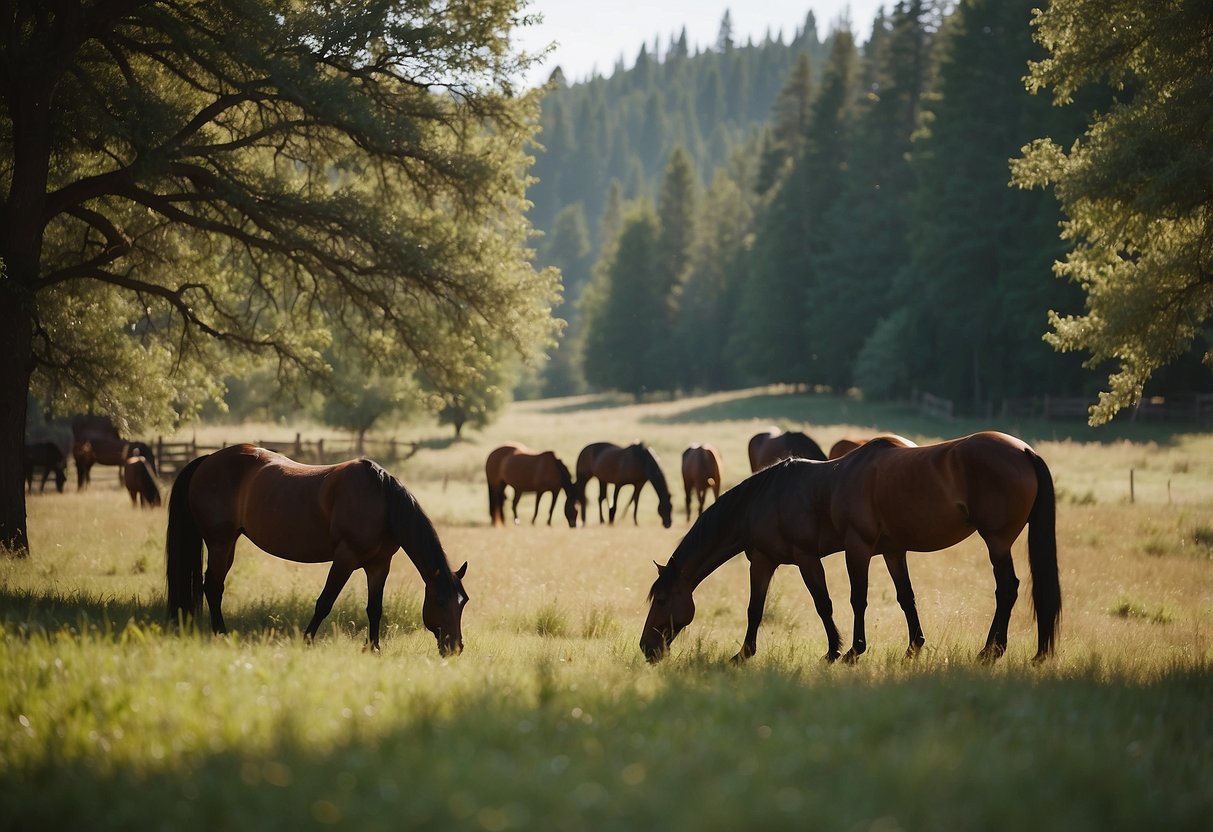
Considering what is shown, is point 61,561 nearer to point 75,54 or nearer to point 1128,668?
point 75,54

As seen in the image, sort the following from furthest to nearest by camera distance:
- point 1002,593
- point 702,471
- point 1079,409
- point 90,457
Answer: point 1079,409 < point 90,457 < point 702,471 < point 1002,593

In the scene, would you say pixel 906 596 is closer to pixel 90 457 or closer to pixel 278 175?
pixel 278 175

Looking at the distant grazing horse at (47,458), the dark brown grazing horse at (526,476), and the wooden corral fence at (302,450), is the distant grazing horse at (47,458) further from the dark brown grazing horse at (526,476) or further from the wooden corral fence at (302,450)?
the dark brown grazing horse at (526,476)

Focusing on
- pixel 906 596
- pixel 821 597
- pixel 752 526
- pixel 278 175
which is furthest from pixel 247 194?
pixel 906 596

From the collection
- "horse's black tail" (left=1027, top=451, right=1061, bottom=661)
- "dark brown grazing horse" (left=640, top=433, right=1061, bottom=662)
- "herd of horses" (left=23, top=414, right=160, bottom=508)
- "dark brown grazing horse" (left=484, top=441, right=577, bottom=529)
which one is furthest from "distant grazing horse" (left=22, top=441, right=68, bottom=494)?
"horse's black tail" (left=1027, top=451, right=1061, bottom=661)

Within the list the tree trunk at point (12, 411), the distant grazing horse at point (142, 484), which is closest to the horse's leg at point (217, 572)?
the tree trunk at point (12, 411)

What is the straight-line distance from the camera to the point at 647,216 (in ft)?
246

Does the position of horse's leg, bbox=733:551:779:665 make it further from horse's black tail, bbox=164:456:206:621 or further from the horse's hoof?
horse's black tail, bbox=164:456:206:621

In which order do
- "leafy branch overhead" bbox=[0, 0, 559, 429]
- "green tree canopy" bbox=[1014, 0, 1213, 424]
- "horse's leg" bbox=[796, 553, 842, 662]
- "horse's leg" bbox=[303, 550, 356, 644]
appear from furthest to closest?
"leafy branch overhead" bbox=[0, 0, 559, 429] → "green tree canopy" bbox=[1014, 0, 1213, 424] → "horse's leg" bbox=[796, 553, 842, 662] → "horse's leg" bbox=[303, 550, 356, 644]

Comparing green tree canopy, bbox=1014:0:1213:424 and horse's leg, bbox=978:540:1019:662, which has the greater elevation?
green tree canopy, bbox=1014:0:1213:424

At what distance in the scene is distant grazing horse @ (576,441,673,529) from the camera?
71.4 feet

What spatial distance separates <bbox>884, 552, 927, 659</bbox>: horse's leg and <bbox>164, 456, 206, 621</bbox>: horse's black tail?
6.48 metres

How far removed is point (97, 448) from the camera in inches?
1119

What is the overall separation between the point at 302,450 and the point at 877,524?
3067 cm
